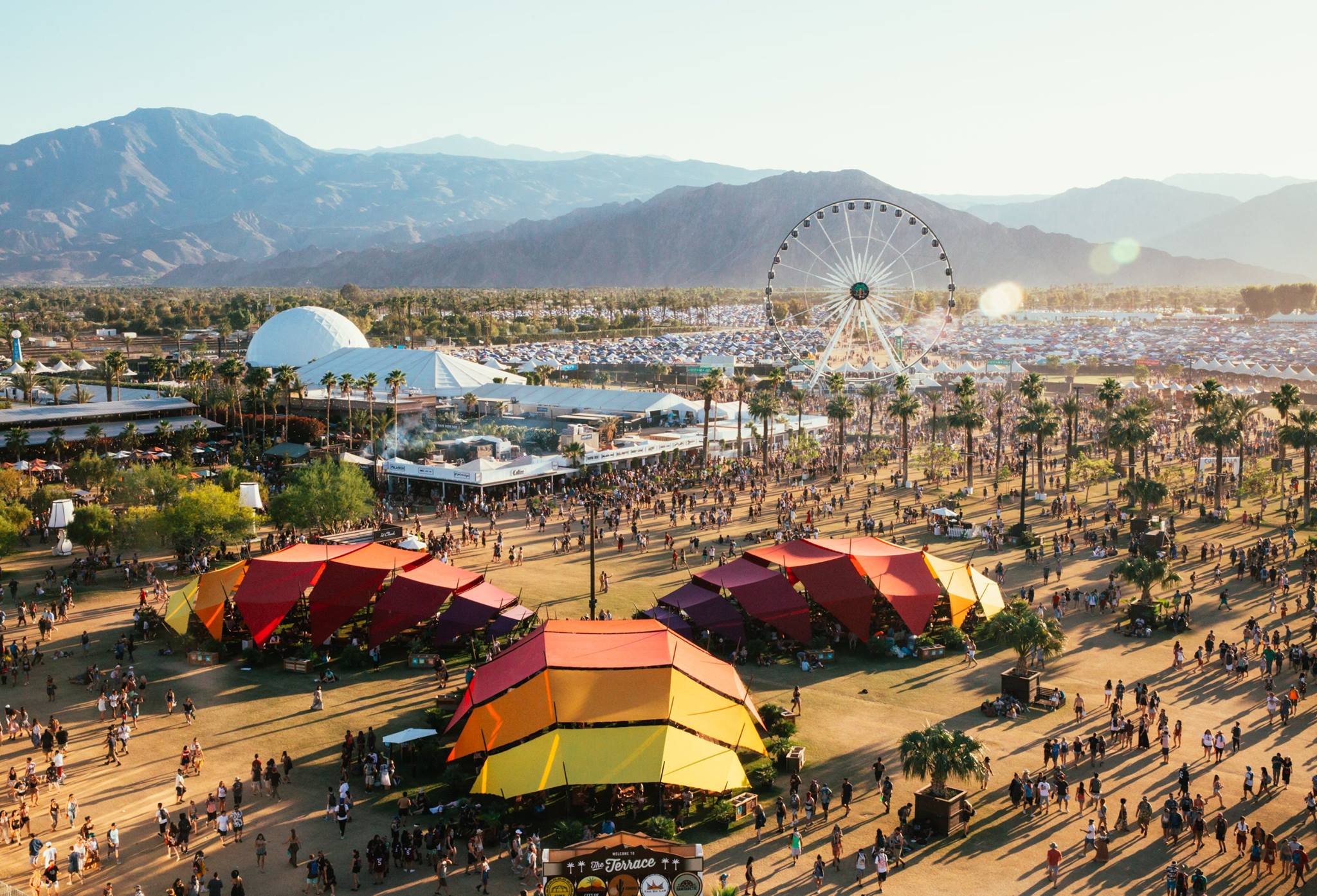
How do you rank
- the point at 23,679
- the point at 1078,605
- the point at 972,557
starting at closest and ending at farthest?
the point at 23,679 < the point at 1078,605 < the point at 972,557

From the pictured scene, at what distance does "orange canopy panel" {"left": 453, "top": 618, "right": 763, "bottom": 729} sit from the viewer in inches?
930

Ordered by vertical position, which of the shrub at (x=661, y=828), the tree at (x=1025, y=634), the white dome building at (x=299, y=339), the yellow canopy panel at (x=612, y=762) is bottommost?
the shrub at (x=661, y=828)

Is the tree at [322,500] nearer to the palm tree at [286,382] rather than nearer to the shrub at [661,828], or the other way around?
the palm tree at [286,382]

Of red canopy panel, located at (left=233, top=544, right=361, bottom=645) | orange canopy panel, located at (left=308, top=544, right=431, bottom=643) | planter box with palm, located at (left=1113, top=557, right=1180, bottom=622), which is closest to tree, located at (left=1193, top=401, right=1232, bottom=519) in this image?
planter box with palm, located at (left=1113, top=557, right=1180, bottom=622)

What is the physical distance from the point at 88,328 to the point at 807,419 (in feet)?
354

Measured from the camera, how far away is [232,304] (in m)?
171

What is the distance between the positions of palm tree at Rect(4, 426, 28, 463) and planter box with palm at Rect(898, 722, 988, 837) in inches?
2038

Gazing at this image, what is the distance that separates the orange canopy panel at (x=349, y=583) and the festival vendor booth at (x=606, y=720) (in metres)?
7.54

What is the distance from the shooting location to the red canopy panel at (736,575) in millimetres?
32188

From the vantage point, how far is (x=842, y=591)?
31.5 metres

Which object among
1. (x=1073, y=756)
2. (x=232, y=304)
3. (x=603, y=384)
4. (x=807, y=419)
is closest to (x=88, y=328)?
(x=232, y=304)

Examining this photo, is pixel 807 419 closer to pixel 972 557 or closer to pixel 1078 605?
pixel 972 557

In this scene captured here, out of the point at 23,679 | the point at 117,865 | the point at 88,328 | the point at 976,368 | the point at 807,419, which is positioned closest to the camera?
the point at 117,865

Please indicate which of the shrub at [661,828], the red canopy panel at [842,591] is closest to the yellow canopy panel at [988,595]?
the red canopy panel at [842,591]
